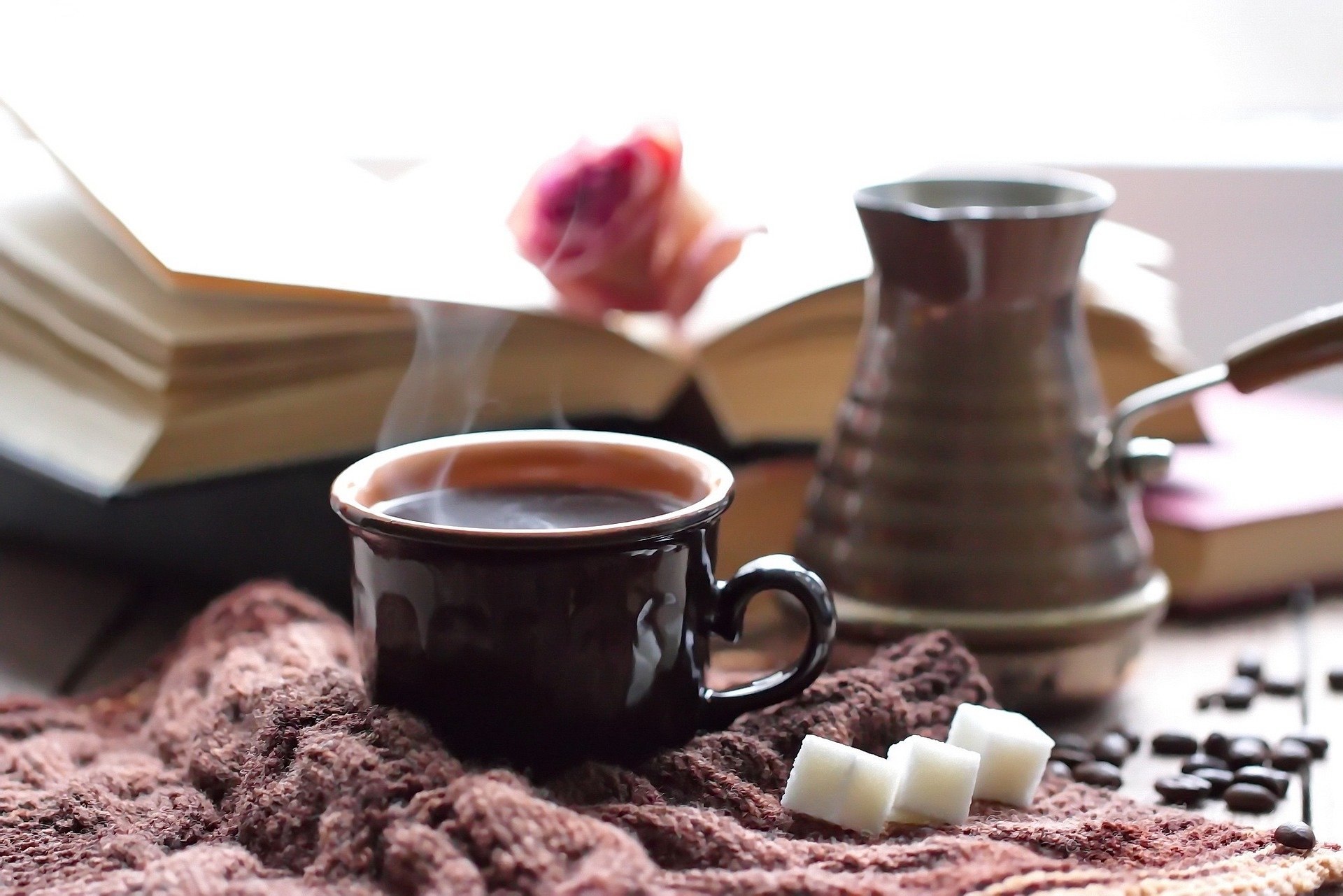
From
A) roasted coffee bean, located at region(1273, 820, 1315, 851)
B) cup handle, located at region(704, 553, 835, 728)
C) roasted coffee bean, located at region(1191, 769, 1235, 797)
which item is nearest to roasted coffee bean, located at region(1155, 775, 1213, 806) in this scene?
roasted coffee bean, located at region(1191, 769, 1235, 797)

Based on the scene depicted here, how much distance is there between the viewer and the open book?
1.03 metres

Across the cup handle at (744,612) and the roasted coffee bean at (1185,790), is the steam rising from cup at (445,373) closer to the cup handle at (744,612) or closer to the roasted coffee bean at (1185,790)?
the cup handle at (744,612)

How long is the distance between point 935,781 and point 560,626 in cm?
19

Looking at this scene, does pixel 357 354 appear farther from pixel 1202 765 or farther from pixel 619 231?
pixel 1202 765

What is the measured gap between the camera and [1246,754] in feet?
2.77

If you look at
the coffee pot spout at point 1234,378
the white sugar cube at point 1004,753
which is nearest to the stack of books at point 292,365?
the coffee pot spout at point 1234,378

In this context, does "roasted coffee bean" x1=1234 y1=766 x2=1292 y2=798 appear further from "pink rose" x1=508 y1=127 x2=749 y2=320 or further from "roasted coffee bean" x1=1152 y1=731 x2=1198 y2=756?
"pink rose" x1=508 y1=127 x2=749 y2=320

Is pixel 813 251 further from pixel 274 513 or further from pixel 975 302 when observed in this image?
pixel 274 513

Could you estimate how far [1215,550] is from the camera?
1.10 metres

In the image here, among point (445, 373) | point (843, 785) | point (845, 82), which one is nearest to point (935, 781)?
point (843, 785)

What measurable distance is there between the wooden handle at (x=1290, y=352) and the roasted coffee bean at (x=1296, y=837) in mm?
306

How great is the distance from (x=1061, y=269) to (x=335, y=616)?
0.49 meters

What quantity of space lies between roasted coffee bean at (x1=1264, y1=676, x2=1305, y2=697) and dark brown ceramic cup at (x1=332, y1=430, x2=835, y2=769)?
415mm

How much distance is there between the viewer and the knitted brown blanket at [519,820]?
576 mm
